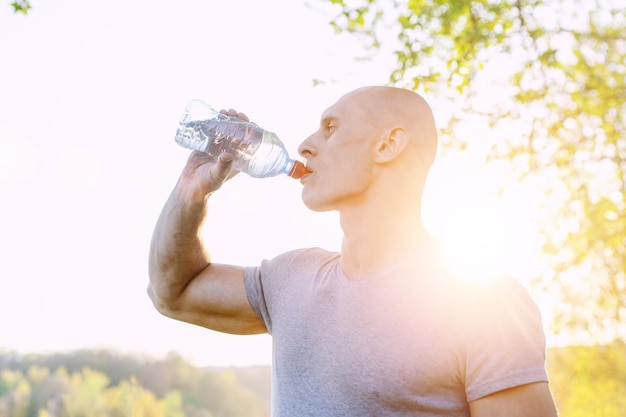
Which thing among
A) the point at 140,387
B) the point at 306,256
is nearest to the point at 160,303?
the point at 306,256

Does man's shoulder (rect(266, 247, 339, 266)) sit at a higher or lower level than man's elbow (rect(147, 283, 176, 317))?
higher

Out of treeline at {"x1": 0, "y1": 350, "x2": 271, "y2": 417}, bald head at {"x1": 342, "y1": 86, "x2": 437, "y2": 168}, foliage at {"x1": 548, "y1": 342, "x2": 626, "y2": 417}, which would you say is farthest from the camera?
treeline at {"x1": 0, "y1": 350, "x2": 271, "y2": 417}

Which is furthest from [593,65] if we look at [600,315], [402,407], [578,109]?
[402,407]

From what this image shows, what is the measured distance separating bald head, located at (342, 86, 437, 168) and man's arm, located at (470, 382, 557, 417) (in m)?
0.61

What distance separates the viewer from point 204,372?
412 inches

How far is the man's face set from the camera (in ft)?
5.27

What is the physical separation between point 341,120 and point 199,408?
8370 mm

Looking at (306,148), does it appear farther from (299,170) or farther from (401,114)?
(401,114)

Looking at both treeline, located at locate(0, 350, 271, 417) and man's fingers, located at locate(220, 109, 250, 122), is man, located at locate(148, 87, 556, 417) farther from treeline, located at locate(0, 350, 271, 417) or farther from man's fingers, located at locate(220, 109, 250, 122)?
treeline, located at locate(0, 350, 271, 417)

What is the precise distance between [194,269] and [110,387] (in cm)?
671

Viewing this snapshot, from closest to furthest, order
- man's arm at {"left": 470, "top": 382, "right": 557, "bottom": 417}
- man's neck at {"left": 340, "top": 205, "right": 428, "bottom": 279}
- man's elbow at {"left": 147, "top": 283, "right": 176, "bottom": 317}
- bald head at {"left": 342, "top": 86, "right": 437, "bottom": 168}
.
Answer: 1. man's arm at {"left": 470, "top": 382, "right": 557, "bottom": 417}
2. man's neck at {"left": 340, "top": 205, "right": 428, "bottom": 279}
3. bald head at {"left": 342, "top": 86, "right": 437, "bottom": 168}
4. man's elbow at {"left": 147, "top": 283, "right": 176, "bottom": 317}

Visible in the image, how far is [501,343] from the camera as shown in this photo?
1294mm

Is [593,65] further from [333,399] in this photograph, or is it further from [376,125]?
[333,399]

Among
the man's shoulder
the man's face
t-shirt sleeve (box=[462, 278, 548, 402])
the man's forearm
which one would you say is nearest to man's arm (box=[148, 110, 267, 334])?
the man's forearm
